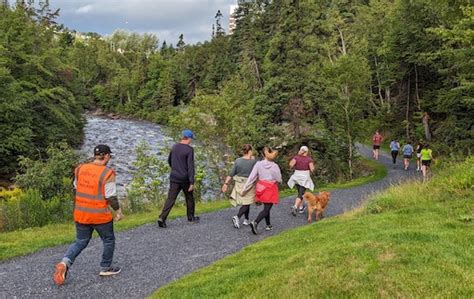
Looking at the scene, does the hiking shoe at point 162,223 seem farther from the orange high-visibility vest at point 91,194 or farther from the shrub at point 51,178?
the shrub at point 51,178

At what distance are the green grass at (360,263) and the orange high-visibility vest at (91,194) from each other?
1.48 m

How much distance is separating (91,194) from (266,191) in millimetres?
4093

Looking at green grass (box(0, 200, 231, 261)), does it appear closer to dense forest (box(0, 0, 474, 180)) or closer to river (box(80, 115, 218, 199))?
river (box(80, 115, 218, 199))

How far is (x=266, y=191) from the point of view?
9328 millimetres

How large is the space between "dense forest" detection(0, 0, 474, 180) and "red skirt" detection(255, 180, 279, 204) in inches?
377

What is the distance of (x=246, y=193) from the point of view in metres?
9.60

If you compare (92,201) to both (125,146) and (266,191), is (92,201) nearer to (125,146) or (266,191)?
(266,191)

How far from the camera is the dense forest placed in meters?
21.5

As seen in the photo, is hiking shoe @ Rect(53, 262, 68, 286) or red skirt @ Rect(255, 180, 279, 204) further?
red skirt @ Rect(255, 180, 279, 204)

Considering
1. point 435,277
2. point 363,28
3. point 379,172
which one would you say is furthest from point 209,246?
point 363,28

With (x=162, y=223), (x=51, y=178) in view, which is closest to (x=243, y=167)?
(x=162, y=223)

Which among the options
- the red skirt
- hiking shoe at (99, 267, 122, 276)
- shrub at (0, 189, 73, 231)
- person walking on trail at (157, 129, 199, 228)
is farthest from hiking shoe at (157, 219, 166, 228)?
shrub at (0, 189, 73, 231)

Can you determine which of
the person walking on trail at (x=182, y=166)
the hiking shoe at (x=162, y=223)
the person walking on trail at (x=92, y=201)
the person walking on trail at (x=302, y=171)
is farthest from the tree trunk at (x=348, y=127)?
the person walking on trail at (x=92, y=201)

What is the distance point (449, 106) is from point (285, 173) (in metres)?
13.6
